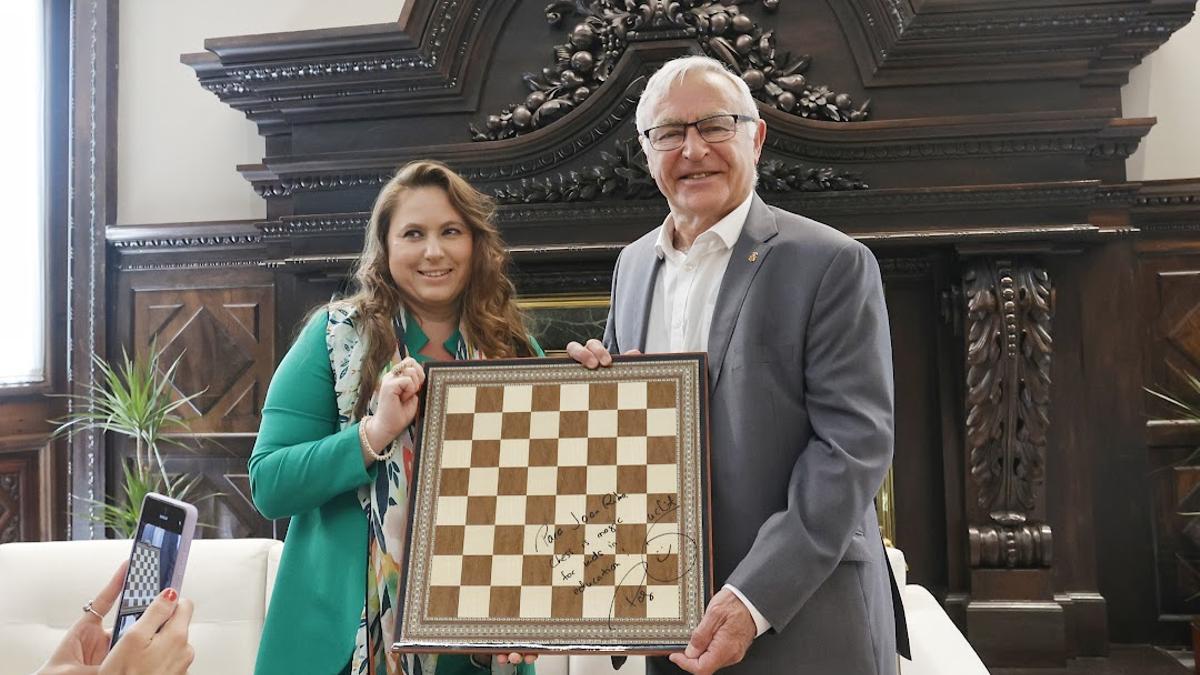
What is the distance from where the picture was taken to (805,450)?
1416mm

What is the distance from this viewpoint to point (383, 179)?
3607 mm

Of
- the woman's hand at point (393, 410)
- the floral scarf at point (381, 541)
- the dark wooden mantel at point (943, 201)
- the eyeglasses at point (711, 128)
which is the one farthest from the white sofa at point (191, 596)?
the dark wooden mantel at point (943, 201)

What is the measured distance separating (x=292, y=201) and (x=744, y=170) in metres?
2.71

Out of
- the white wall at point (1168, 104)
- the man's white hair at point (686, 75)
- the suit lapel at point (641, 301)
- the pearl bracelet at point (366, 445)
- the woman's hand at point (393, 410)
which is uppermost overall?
the white wall at point (1168, 104)

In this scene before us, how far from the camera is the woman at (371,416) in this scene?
1.51m

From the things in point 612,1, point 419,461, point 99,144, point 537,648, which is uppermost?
point 612,1

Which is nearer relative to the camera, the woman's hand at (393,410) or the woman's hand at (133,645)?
the woman's hand at (133,645)

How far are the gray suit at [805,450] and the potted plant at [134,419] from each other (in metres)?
3.05

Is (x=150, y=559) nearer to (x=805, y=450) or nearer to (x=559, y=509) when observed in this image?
(x=559, y=509)

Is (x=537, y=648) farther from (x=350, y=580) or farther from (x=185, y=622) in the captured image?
(x=185, y=622)

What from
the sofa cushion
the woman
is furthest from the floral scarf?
the sofa cushion

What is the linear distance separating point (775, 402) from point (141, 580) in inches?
37.9

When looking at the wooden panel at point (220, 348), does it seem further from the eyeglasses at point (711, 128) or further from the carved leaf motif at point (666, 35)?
the eyeglasses at point (711, 128)

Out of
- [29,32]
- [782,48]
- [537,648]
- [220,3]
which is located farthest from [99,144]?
[537,648]
